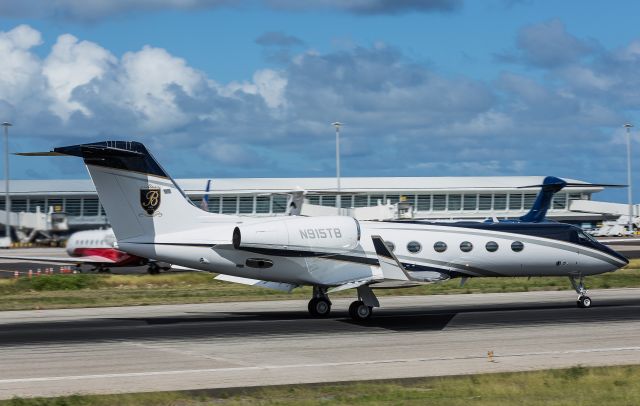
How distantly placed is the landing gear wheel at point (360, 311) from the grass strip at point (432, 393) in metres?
8.44

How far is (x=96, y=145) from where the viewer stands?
23.4 metres

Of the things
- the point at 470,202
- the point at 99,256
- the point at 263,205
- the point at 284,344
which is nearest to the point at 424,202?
the point at 470,202

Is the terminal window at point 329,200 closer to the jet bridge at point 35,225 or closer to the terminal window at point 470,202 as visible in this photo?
the terminal window at point 470,202

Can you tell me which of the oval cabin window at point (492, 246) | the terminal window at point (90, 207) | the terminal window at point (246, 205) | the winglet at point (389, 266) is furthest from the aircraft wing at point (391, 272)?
the terminal window at point (246, 205)

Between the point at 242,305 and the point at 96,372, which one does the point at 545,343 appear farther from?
the point at 242,305

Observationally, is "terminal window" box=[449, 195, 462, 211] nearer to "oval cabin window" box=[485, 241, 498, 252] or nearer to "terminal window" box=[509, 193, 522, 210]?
"terminal window" box=[509, 193, 522, 210]

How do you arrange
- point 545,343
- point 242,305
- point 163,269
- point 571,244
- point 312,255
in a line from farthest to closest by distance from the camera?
1. point 163,269
2. point 242,305
3. point 571,244
4. point 312,255
5. point 545,343

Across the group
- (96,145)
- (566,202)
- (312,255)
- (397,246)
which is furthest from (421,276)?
(566,202)

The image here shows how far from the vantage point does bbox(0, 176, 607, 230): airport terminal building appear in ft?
349

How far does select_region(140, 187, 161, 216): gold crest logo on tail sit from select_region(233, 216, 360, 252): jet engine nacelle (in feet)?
7.19

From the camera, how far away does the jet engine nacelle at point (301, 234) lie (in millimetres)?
24438

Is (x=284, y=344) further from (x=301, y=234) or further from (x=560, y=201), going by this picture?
(x=560, y=201)

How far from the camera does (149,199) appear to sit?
80.1 ft

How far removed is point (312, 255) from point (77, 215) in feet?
276
